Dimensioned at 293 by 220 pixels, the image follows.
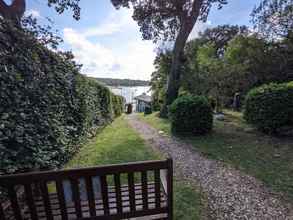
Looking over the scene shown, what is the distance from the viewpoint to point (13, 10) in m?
2.97

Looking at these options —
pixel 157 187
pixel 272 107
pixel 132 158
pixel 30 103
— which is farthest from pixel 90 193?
pixel 272 107

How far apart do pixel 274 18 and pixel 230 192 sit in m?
9.93

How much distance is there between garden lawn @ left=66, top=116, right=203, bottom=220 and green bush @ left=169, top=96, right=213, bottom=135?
1662 mm

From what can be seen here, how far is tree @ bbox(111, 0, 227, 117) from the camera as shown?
9.29m

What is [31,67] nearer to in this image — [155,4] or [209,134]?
[209,134]

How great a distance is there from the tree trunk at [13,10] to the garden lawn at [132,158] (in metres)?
3.03

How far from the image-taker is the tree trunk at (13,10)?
2764 millimetres

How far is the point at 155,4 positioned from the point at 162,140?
26.7 ft

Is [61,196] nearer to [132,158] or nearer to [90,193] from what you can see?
[90,193]

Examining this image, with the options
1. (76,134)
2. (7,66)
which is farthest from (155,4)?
(7,66)

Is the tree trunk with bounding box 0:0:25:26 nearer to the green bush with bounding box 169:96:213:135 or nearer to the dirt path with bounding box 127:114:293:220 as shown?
the dirt path with bounding box 127:114:293:220

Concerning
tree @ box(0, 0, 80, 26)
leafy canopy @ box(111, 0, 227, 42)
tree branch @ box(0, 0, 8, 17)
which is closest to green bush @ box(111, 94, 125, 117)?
leafy canopy @ box(111, 0, 227, 42)

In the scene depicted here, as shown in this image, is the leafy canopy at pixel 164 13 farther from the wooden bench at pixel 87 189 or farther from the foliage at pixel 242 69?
the wooden bench at pixel 87 189

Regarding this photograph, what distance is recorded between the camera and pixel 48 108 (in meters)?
3.12
